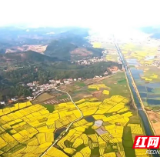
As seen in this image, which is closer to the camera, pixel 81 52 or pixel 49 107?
pixel 49 107

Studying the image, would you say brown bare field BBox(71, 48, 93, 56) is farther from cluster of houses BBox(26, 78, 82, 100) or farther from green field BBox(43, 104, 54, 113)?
green field BBox(43, 104, 54, 113)

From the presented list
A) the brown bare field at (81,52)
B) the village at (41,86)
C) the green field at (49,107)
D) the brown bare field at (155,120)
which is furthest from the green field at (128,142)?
the brown bare field at (81,52)

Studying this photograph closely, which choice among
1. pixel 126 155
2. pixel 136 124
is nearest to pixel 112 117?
pixel 136 124

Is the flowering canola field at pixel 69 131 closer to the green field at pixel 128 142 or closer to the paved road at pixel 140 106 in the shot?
the green field at pixel 128 142

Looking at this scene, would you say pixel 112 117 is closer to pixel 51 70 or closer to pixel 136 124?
pixel 136 124

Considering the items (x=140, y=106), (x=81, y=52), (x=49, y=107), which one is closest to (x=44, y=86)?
(x=49, y=107)

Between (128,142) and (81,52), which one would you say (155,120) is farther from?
(81,52)

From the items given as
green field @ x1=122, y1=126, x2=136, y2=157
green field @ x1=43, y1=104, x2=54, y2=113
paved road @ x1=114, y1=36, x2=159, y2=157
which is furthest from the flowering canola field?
paved road @ x1=114, y1=36, x2=159, y2=157

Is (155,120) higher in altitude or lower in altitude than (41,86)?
higher
